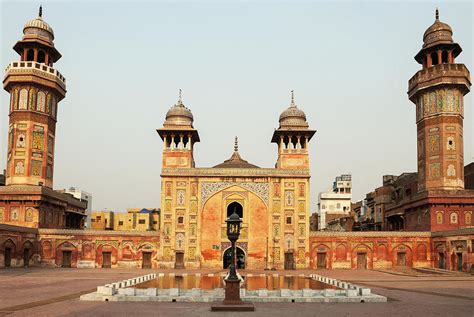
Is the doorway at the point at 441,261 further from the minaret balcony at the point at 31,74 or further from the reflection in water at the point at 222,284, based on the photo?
the minaret balcony at the point at 31,74

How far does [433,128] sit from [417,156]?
3185 mm

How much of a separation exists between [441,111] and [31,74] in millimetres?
33364

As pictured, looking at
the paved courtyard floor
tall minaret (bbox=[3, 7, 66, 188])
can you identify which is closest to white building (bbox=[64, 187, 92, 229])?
tall minaret (bbox=[3, 7, 66, 188])

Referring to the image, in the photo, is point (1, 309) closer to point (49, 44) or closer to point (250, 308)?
point (250, 308)

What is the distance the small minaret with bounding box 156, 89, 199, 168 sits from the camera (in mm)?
42594

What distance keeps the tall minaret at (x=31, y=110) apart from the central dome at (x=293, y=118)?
19.4 meters

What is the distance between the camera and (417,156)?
144ft

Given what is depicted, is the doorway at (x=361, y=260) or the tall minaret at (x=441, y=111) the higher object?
the tall minaret at (x=441, y=111)

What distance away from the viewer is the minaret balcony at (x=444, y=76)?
41.2 m

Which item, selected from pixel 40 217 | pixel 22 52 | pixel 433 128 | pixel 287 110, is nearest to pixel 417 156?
pixel 433 128

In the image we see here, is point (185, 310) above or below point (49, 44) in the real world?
below

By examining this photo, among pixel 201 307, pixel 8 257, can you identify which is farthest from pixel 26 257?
pixel 201 307

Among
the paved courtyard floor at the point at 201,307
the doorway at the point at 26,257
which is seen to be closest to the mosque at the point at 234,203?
the doorway at the point at 26,257

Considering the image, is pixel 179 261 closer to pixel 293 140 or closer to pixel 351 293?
pixel 293 140
